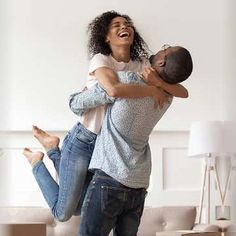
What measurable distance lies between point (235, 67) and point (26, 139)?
11.5 feet

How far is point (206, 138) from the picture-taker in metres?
3.36

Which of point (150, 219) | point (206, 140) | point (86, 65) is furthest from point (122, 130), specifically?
point (86, 65)

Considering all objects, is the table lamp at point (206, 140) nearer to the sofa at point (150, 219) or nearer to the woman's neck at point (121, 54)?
the sofa at point (150, 219)

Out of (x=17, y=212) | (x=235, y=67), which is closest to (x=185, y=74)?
(x=235, y=67)

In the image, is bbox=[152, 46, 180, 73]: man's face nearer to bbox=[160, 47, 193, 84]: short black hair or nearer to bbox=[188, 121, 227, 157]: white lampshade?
bbox=[160, 47, 193, 84]: short black hair

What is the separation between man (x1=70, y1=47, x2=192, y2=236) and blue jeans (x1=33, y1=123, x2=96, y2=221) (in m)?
0.04

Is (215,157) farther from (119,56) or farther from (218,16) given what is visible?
(119,56)

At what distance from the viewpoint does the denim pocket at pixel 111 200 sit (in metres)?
1.09

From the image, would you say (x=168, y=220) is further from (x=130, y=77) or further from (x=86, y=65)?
(x=130, y=77)

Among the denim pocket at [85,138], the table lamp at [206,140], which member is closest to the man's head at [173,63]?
the denim pocket at [85,138]

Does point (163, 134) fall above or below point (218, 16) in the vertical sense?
below

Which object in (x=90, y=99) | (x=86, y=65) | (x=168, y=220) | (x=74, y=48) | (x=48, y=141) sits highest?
(x=74, y=48)

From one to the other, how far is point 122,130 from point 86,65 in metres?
2.67

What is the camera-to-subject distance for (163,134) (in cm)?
369
